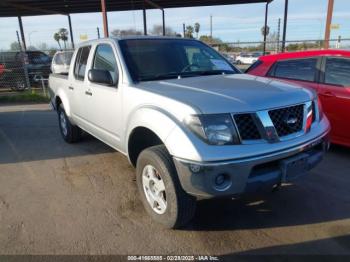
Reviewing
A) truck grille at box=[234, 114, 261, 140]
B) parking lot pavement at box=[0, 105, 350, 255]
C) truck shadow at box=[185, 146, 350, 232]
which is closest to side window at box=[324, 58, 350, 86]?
parking lot pavement at box=[0, 105, 350, 255]

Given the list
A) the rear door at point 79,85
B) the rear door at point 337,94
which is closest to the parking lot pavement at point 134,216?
the rear door at point 337,94

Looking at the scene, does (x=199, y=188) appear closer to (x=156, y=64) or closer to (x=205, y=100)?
(x=205, y=100)

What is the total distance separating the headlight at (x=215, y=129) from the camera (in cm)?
268

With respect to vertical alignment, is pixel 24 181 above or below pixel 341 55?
below

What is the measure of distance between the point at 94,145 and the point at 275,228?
3963 mm

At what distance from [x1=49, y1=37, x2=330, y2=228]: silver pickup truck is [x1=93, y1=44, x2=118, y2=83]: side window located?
1cm

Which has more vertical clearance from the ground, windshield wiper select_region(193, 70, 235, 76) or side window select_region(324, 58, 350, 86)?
windshield wiper select_region(193, 70, 235, 76)

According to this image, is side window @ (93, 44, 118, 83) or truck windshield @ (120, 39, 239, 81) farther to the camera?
side window @ (93, 44, 118, 83)

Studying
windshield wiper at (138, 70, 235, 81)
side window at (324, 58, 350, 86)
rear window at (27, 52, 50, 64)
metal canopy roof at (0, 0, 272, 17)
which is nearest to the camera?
windshield wiper at (138, 70, 235, 81)

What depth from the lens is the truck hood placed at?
9.11 ft

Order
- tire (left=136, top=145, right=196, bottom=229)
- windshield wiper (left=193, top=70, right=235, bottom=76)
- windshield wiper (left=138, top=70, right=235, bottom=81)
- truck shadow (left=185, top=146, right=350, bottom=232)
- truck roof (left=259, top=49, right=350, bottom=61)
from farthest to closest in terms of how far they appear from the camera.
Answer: truck roof (left=259, top=49, right=350, bottom=61), windshield wiper (left=193, top=70, right=235, bottom=76), windshield wiper (left=138, top=70, right=235, bottom=81), truck shadow (left=185, top=146, right=350, bottom=232), tire (left=136, top=145, right=196, bottom=229)

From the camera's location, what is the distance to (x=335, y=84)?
5.14m

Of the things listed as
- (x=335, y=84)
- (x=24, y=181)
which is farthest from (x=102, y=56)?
(x=335, y=84)

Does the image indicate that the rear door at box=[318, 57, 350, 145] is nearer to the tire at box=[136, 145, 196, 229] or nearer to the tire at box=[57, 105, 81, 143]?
the tire at box=[136, 145, 196, 229]
